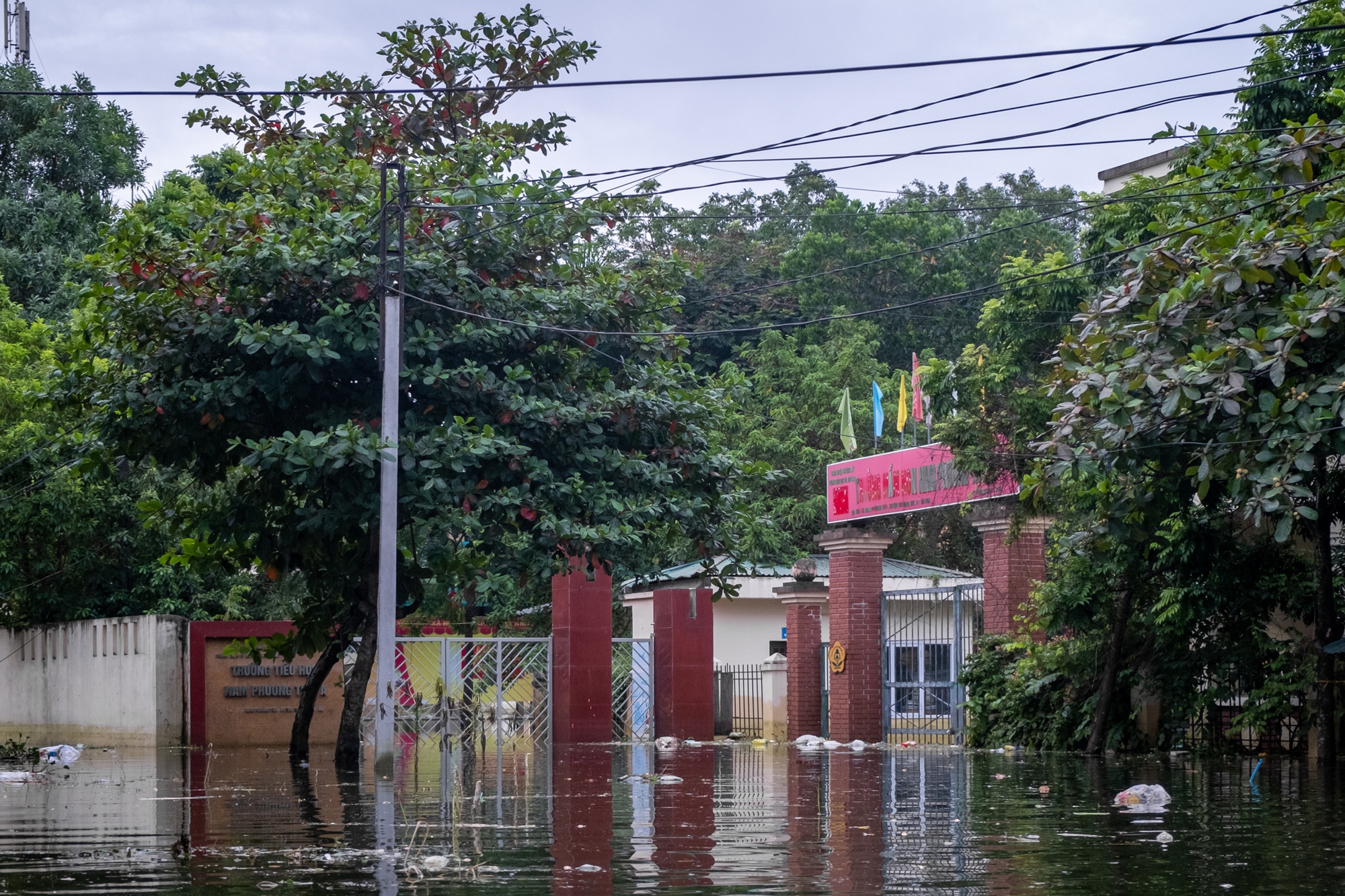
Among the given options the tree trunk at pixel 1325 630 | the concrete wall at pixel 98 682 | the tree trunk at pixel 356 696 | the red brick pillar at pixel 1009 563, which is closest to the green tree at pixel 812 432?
the concrete wall at pixel 98 682

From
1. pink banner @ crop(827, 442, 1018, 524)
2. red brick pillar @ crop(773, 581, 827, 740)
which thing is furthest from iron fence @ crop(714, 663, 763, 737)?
pink banner @ crop(827, 442, 1018, 524)

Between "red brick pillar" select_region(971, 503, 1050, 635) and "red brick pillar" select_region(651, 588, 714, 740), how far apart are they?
18.1 ft

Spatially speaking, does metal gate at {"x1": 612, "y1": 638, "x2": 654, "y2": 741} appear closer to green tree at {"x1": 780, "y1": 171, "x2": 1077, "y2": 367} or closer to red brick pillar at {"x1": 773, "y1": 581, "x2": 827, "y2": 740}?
red brick pillar at {"x1": 773, "y1": 581, "x2": 827, "y2": 740}

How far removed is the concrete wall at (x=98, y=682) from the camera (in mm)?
25922

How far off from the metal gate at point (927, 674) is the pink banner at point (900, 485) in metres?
1.35

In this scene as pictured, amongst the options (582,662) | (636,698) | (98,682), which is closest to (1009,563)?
(582,662)

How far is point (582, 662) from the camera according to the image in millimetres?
25281

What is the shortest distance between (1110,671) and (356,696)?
29.0ft

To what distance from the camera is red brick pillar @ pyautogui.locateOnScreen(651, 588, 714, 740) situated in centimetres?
2573

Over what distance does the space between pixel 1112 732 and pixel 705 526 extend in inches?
237

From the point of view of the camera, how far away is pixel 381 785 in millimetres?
13906

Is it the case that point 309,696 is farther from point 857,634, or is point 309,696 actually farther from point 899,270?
point 899,270

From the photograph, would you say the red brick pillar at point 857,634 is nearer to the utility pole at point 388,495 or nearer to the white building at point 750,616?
the white building at point 750,616

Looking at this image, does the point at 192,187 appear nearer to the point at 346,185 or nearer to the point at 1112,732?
the point at 346,185
